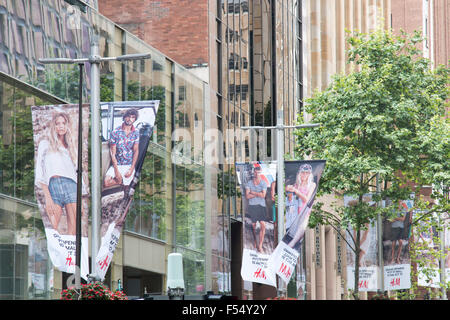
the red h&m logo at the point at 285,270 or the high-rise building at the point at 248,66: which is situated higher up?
the high-rise building at the point at 248,66

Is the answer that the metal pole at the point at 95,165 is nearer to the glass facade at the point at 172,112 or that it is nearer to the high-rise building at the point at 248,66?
the glass facade at the point at 172,112

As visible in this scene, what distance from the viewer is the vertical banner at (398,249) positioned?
4516 cm

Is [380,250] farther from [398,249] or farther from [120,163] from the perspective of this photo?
[120,163]

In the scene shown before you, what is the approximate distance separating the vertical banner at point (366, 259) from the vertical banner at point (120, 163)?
73.1 ft

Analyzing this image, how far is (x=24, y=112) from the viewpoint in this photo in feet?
112

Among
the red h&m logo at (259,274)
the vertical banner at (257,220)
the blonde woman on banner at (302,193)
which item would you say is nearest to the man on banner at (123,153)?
the vertical banner at (257,220)

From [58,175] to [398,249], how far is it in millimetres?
24081

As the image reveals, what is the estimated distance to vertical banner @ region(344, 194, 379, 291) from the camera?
45.9 m

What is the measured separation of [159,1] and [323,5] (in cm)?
2677

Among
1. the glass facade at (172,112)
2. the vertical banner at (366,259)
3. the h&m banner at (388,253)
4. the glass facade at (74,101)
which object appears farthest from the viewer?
the vertical banner at (366,259)

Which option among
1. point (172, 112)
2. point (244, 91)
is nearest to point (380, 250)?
point (172, 112)

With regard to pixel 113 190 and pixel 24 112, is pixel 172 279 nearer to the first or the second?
pixel 113 190

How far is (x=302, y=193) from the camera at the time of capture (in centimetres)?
3569

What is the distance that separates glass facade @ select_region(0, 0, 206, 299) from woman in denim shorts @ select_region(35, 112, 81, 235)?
3.74 ft
